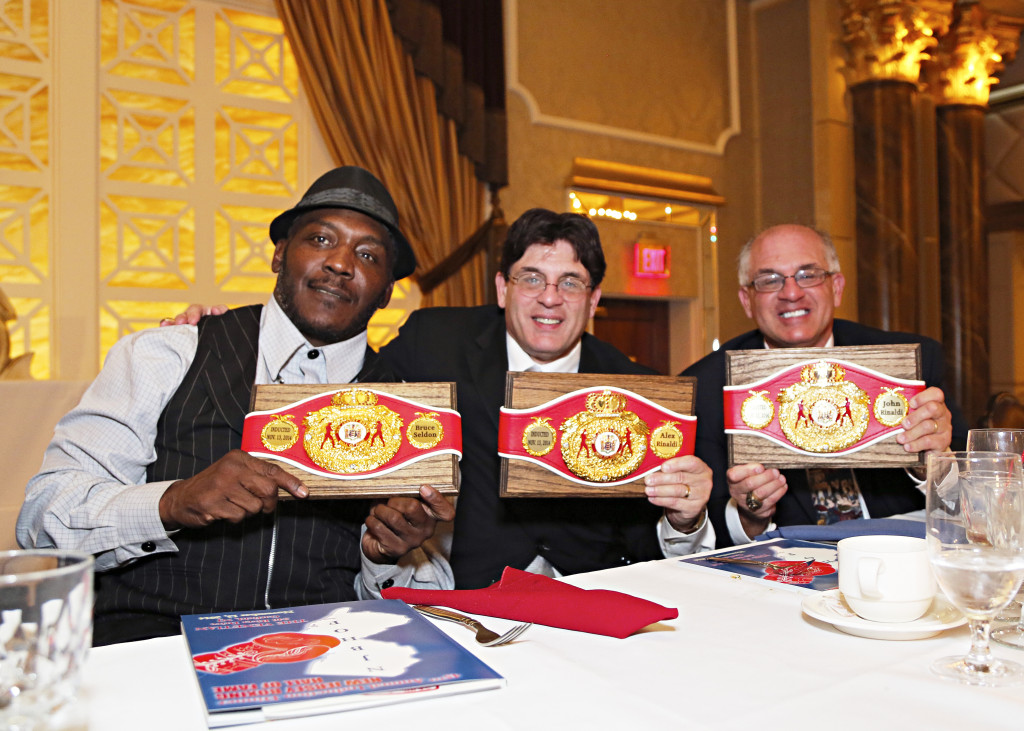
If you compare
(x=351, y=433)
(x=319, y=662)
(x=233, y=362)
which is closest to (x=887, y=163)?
(x=233, y=362)

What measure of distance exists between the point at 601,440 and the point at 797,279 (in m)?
1.19

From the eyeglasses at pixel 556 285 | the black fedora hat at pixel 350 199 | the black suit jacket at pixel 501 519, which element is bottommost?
the black suit jacket at pixel 501 519

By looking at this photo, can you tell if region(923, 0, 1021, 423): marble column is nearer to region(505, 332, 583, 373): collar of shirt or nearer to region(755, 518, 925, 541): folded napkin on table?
region(505, 332, 583, 373): collar of shirt

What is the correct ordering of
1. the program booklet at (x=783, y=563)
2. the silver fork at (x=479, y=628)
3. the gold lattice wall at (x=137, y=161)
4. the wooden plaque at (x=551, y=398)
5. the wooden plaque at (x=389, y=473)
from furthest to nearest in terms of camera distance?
the gold lattice wall at (x=137, y=161)
the wooden plaque at (x=551, y=398)
the wooden plaque at (x=389, y=473)
the program booklet at (x=783, y=563)
the silver fork at (x=479, y=628)

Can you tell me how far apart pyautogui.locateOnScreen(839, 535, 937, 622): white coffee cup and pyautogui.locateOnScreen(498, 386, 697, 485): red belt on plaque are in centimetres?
65

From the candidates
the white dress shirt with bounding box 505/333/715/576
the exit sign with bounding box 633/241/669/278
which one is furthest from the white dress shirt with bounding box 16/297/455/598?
the exit sign with bounding box 633/241/669/278

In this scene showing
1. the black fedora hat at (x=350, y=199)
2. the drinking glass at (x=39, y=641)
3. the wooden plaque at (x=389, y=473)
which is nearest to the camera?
the drinking glass at (x=39, y=641)

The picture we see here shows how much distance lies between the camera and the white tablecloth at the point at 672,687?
0.81 metres

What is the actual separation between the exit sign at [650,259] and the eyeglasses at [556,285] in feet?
14.8

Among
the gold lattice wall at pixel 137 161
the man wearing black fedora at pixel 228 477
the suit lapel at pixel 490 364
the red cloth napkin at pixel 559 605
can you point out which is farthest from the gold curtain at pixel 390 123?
the red cloth napkin at pixel 559 605

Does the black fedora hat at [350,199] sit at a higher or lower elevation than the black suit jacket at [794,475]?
higher

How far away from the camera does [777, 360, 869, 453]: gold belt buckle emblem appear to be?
1814 mm

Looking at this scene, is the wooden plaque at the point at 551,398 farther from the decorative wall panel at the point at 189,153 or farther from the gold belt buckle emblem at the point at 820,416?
the decorative wall panel at the point at 189,153

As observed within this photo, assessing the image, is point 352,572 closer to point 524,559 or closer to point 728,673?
point 524,559
